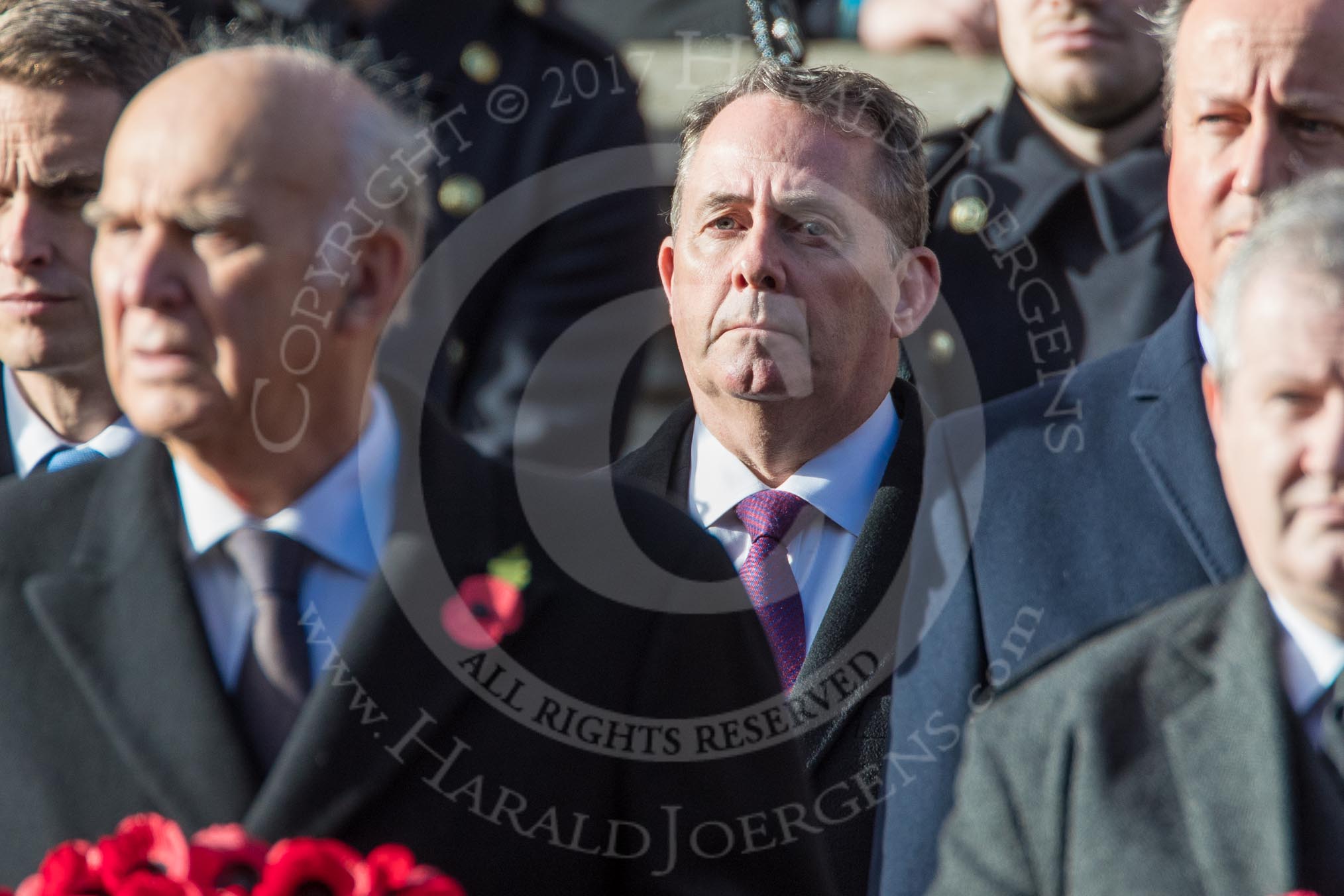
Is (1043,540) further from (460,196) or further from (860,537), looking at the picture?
(460,196)

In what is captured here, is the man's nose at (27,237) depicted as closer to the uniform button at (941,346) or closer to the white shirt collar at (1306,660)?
the uniform button at (941,346)

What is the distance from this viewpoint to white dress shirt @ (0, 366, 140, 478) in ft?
10.2

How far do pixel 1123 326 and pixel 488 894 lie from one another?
1554 millimetres

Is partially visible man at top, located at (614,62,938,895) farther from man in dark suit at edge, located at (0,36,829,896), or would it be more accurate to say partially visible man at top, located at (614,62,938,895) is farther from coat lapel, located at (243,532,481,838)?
coat lapel, located at (243,532,481,838)

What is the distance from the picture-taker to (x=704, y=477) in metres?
3.12

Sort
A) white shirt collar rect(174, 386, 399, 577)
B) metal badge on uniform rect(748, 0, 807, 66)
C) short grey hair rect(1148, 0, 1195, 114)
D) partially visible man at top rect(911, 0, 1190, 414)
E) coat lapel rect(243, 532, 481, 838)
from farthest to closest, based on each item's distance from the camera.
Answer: metal badge on uniform rect(748, 0, 807, 66) → partially visible man at top rect(911, 0, 1190, 414) → short grey hair rect(1148, 0, 1195, 114) → white shirt collar rect(174, 386, 399, 577) → coat lapel rect(243, 532, 481, 838)

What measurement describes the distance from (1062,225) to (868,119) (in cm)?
53

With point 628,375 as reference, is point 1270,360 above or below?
above

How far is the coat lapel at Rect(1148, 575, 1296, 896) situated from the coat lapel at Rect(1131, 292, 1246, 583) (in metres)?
Result: 0.37

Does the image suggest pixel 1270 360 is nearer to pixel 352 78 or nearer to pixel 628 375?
pixel 352 78

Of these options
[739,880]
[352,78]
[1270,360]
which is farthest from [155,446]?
[1270,360]

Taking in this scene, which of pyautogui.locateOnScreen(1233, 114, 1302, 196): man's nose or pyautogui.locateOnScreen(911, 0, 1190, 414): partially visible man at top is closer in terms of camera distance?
pyautogui.locateOnScreen(1233, 114, 1302, 196): man's nose

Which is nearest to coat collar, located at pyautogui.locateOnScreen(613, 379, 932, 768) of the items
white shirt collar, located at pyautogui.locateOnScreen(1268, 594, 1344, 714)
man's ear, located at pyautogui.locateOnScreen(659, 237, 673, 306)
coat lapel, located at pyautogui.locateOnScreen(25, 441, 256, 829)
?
man's ear, located at pyautogui.locateOnScreen(659, 237, 673, 306)

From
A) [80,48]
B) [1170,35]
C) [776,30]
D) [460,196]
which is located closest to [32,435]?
[80,48]
